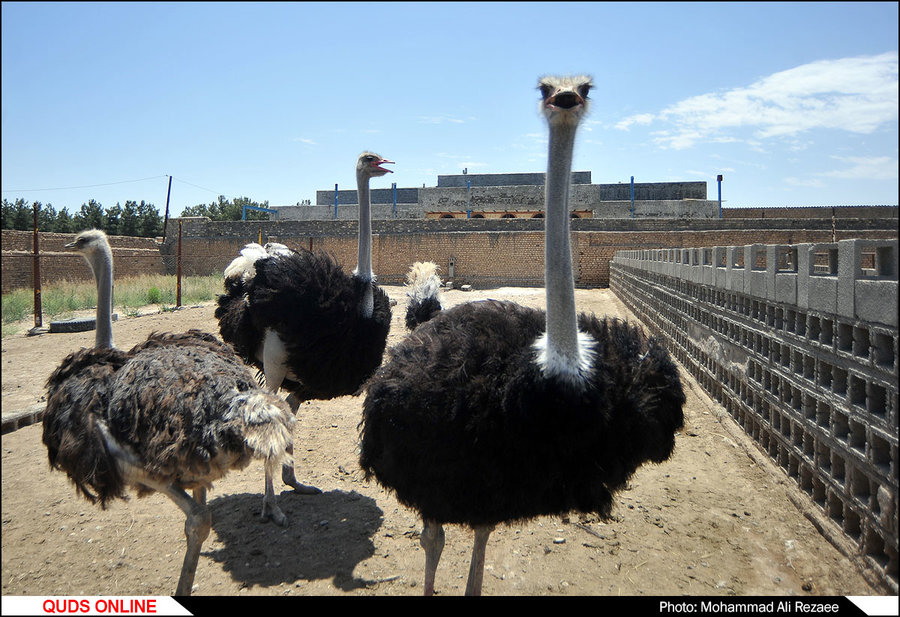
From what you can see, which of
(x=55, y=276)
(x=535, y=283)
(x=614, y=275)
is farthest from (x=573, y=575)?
(x=535, y=283)

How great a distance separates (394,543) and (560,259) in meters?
2.01

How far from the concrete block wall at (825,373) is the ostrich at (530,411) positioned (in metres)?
0.84

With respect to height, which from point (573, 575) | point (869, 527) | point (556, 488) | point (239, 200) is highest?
point (239, 200)

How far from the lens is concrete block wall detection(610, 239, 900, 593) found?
2568 mm

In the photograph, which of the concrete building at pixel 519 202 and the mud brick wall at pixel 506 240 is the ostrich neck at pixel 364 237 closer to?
the mud brick wall at pixel 506 240

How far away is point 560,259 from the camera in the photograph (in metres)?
2.39

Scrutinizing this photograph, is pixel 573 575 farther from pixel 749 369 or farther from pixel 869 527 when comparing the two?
pixel 749 369

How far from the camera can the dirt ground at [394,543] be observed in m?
2.98

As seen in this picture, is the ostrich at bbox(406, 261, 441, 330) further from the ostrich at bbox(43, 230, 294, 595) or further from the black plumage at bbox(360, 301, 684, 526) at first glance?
the ostrich at bbox(43, 230, 294, 595)

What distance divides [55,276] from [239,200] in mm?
35805

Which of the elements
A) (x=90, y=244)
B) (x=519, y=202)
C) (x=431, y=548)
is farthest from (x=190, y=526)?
(x=519, y=202)

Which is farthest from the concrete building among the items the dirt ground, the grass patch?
the dirt ground

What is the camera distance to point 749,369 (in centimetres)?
452

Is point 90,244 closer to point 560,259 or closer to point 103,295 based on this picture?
point 103,295
